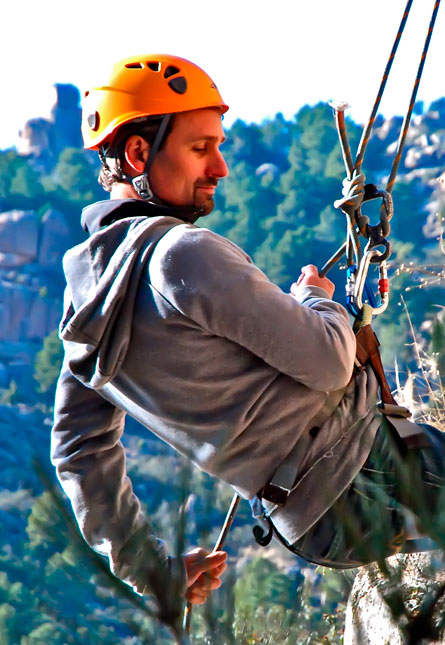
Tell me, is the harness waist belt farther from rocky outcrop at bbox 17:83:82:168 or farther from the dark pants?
rocky outcrop at bbox 17:83:82:168

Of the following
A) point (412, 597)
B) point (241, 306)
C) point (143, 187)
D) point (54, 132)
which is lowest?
point (54, 132)

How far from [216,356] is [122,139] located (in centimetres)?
49

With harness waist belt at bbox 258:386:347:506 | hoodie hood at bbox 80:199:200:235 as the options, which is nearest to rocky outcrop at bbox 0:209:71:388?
hoodie hood at bbox 80:199:200:235

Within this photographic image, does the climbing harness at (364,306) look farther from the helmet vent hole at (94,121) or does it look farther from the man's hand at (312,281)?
the helmet vent hole at (94,121)

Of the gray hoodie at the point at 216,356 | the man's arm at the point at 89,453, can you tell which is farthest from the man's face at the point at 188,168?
the man's arm at the point at 89,453

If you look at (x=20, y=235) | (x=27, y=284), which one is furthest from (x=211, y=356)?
(x=20, y=235)

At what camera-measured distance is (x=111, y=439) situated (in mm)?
1725

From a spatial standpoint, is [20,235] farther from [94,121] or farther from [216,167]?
[216,167]

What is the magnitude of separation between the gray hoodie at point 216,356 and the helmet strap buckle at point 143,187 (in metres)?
0.08

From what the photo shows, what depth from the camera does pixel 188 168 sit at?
166cm

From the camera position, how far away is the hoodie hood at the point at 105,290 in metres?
1.44

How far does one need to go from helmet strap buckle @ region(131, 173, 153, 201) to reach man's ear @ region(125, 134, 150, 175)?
0.09 ft

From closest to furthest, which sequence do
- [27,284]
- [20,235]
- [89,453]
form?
1. [89,453]
2. [27,284]
3. [20,235]

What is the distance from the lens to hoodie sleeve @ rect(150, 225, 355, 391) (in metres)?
1.39
